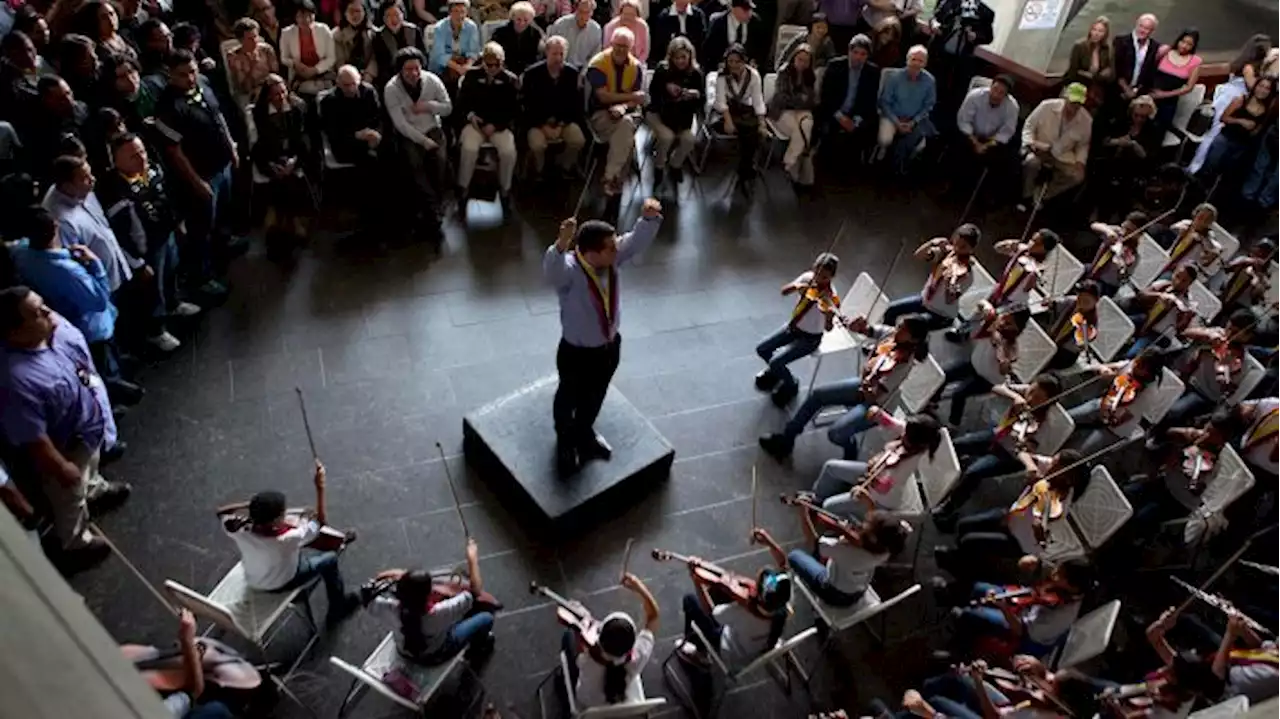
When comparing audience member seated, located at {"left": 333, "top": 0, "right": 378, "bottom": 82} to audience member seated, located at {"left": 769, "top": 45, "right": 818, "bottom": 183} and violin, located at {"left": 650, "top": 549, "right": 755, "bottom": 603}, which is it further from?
violin, located at {"left": 650, "top": 549, "right": 755, "bottom": 603}

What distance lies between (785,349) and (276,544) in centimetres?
297

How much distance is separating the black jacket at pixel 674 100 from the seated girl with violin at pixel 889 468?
11.2 ft

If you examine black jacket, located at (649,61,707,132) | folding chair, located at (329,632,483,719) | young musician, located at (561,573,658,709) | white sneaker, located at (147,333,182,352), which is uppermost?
black jacket, located at (649,61,707,132)

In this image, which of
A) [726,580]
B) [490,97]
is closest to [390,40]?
[490,97]

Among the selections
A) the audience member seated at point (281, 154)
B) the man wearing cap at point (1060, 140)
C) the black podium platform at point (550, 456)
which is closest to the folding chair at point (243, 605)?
the black podium platform at point (550, 456)

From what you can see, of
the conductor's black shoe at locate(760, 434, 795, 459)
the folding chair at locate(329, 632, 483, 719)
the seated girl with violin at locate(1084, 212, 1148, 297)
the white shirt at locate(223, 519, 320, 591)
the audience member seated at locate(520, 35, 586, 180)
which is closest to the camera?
the folding chair at locate(329, 632, 483, 719)

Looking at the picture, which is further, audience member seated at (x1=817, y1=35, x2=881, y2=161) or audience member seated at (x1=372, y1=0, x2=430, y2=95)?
audience member seated at (x1=817, y1=35, x2=881, y2=161)

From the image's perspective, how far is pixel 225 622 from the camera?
141 inches

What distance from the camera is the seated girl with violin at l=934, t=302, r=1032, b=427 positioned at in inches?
207

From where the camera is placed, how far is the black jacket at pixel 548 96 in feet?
22.7

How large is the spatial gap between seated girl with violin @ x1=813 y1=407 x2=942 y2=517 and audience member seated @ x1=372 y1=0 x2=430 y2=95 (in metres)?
4.50

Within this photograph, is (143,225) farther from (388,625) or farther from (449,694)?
(449,694)

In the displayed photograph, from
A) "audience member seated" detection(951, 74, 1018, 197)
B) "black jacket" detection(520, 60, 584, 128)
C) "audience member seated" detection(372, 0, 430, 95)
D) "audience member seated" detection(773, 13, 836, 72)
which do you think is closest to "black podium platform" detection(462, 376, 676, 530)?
"black jacket" detection(520, 60, 584, 128)

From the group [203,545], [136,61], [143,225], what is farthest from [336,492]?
[136,61]
